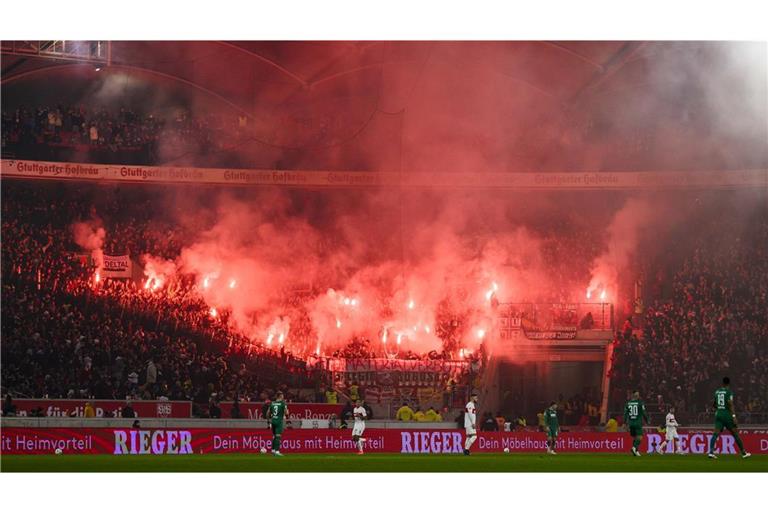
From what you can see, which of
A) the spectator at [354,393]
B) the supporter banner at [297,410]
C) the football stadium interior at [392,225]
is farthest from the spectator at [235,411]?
the spectator at [354,393]

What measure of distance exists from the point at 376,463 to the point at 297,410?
818cm

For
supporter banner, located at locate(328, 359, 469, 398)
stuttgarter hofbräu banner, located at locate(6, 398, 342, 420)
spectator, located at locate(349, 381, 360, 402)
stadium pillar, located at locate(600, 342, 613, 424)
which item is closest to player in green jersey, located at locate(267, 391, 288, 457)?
stuttgarter hofbräu banner, located at locate(6, 398, 342, 420)

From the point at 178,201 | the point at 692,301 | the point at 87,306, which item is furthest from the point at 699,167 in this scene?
the point at 87,306

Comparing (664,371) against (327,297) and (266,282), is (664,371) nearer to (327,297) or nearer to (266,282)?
(327,297)

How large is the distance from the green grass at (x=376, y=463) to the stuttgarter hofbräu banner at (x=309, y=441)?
84 centimetres

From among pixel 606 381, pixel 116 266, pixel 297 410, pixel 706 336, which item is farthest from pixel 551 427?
pixel 116 266

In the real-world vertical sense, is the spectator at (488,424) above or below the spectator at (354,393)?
below

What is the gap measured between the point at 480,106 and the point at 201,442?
16052 millimetres

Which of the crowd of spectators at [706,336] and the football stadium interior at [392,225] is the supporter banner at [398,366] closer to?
the football stadium interior at [392,225]

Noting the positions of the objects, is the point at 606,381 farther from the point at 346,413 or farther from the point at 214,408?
the point at 214,408

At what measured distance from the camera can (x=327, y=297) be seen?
32.4m

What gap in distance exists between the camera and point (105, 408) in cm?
2483

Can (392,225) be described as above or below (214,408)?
above

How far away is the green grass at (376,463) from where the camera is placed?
16.5 m
